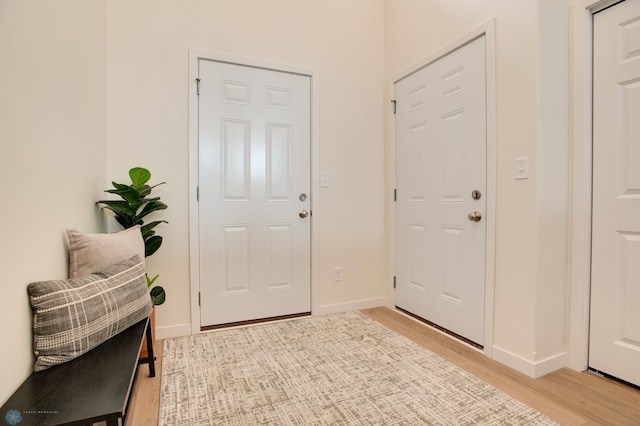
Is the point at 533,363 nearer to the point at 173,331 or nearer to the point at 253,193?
the point at 253,193

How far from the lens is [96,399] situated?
93cm

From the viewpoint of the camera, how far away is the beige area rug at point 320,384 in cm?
150

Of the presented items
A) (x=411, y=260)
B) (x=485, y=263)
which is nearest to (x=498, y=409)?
(x=485, y=263)

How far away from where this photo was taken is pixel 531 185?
1.86 metres

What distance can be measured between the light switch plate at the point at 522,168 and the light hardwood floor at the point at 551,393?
113cm

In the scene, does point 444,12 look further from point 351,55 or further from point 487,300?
point 487,300

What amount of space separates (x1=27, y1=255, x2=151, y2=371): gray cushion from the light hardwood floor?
0.51 meters

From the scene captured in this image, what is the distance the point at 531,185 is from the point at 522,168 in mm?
114

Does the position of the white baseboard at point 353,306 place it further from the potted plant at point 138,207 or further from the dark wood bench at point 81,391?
the dark wood bench at point 81,391

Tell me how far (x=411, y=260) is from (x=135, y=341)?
7.00ft

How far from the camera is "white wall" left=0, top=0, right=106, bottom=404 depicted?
101 centimetres

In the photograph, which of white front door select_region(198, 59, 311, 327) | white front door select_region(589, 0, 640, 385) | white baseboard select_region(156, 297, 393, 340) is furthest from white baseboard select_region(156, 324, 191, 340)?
white front door select_region(589, 0, 640, 385)

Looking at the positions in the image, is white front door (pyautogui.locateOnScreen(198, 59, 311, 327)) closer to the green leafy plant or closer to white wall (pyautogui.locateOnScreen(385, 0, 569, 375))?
the green leafy plant

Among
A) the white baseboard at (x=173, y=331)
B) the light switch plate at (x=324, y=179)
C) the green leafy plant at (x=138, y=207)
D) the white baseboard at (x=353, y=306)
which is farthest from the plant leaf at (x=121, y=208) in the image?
the white baseboard at (x=353, y=306)
